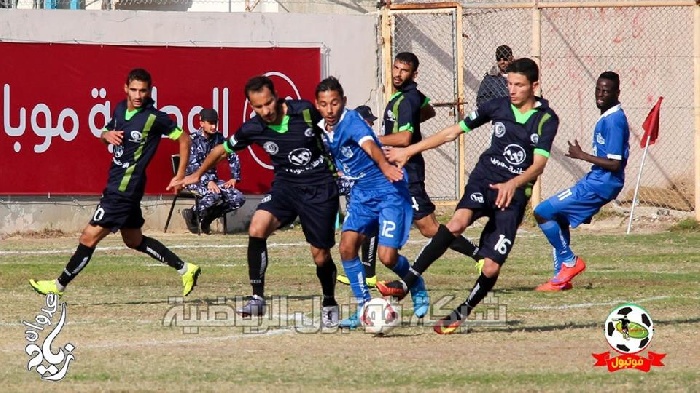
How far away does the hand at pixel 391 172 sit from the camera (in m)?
10.2

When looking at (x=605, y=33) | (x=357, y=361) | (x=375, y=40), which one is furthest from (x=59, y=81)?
(x=357, y=361)

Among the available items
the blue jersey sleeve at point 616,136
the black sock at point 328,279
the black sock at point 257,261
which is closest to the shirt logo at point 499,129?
the black sock at point 328,279

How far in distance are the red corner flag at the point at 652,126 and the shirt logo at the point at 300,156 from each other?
34.8 feet

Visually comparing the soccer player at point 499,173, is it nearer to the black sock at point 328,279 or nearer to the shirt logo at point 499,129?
the shirt logo at point 499,129

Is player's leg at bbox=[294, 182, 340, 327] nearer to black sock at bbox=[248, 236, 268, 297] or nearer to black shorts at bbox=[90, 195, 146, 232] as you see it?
black sock at bbox=[248, 236, 268, 297]

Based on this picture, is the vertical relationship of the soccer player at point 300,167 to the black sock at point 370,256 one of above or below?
above

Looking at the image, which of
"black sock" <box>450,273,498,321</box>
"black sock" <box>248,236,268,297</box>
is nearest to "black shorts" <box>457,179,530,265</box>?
"black sock" <box>450,273,498,321</box>

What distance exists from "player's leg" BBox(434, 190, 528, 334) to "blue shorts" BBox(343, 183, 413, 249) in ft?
2.03

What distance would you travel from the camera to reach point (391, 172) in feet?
33.6

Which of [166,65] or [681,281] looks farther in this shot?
[166,65]

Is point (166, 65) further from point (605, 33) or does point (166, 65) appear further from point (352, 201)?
point (352, 201)

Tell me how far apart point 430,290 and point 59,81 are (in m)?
8.44

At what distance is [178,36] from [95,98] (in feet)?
5.00

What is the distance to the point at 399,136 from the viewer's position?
40.3 ft
